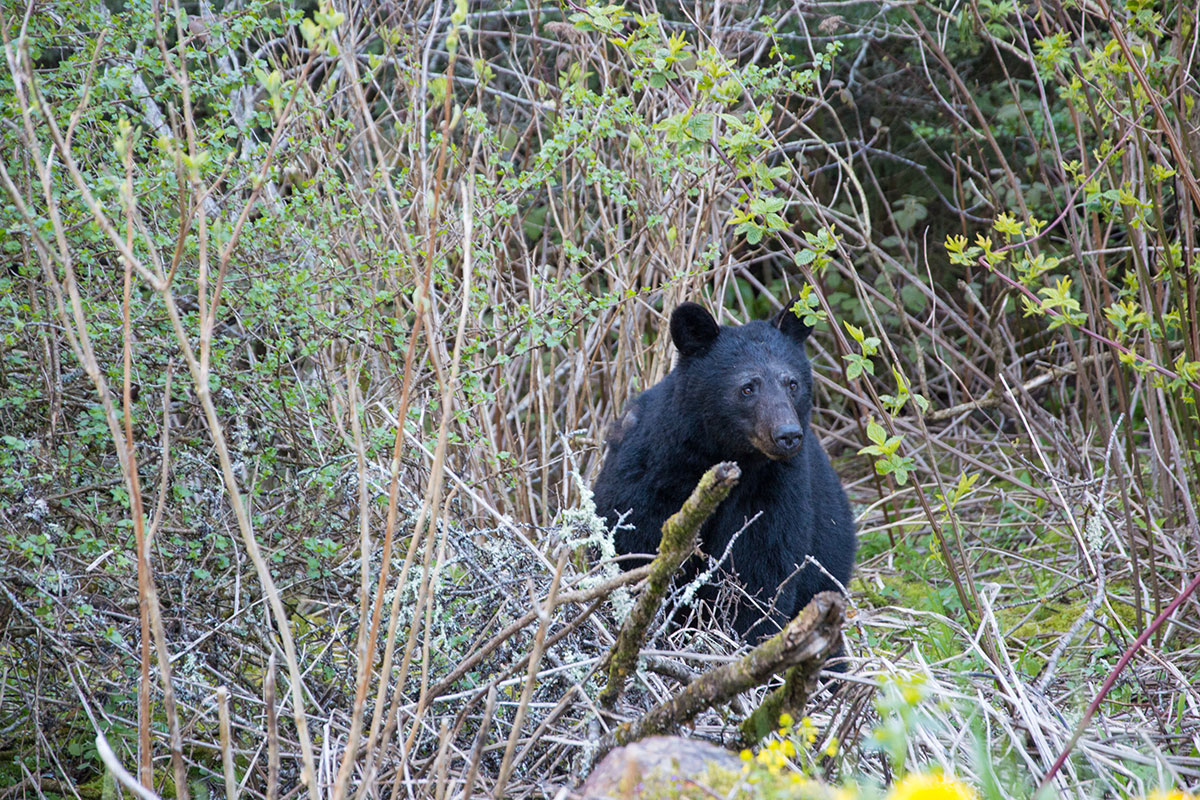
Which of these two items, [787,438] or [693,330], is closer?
[787,438]

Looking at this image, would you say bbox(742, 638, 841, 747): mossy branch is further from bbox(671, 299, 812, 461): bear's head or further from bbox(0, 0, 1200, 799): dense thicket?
bbox(671, 299, 812, 461): bear's head

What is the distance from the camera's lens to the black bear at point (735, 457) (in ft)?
12.9

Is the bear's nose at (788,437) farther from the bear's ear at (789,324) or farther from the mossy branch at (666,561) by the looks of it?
the mossy branch at (666,561)

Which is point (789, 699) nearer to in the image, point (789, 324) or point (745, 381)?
point (745, 381)

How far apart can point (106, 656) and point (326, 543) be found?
2.34 feet

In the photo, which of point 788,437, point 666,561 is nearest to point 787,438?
point 788,437

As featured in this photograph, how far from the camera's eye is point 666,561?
7.22ft

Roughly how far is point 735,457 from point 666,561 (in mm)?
1824

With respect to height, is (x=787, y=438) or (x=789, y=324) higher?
(x=789, y=324)

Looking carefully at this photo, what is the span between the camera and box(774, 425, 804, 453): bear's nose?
3756 millimetres

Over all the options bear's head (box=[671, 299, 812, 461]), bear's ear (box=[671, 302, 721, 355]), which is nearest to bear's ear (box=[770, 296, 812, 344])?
bear's head (box=[671, 299, 812, 461])

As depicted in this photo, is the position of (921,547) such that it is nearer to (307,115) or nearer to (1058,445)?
(1058,445)

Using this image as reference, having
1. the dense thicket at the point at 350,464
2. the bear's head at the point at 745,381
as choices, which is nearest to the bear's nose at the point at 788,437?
the bear's head at the point at 745,381

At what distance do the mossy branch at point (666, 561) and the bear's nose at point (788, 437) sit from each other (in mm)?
1465
